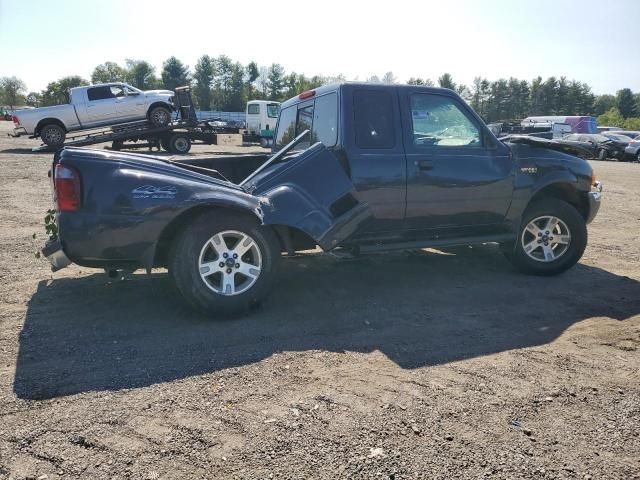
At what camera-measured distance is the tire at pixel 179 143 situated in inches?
757

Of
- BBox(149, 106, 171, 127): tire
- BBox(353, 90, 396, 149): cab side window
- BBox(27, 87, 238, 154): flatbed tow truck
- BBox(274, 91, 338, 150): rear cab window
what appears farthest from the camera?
BBox(149, 106, 171, 127): tire

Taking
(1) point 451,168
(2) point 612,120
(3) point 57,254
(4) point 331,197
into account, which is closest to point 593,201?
(1) point 451,168

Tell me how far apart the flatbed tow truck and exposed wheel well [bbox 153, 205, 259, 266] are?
1586cm

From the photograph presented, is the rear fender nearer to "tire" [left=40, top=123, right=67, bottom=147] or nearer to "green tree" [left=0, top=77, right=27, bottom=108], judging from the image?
"tire" [left=40, top=123, right=67, bottom=147]

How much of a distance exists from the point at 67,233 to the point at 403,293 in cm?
297

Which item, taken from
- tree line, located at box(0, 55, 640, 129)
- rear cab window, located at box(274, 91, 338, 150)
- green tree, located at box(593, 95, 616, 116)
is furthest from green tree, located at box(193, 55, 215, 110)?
rear cab window, located at box(274, 91, 338, 150)

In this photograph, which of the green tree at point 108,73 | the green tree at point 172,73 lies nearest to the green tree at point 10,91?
the green tree at point 108,73

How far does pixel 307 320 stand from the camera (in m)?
4.02

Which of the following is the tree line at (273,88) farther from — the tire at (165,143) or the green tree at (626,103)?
the tire at (165,143)

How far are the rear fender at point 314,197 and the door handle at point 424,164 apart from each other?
2.29 ft

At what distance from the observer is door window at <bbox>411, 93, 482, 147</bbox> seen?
4770 millimetres

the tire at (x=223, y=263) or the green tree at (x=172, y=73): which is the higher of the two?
the green tree at (x=172, y=73)

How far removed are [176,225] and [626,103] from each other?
396 feet

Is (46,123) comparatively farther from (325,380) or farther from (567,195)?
(325,380)
